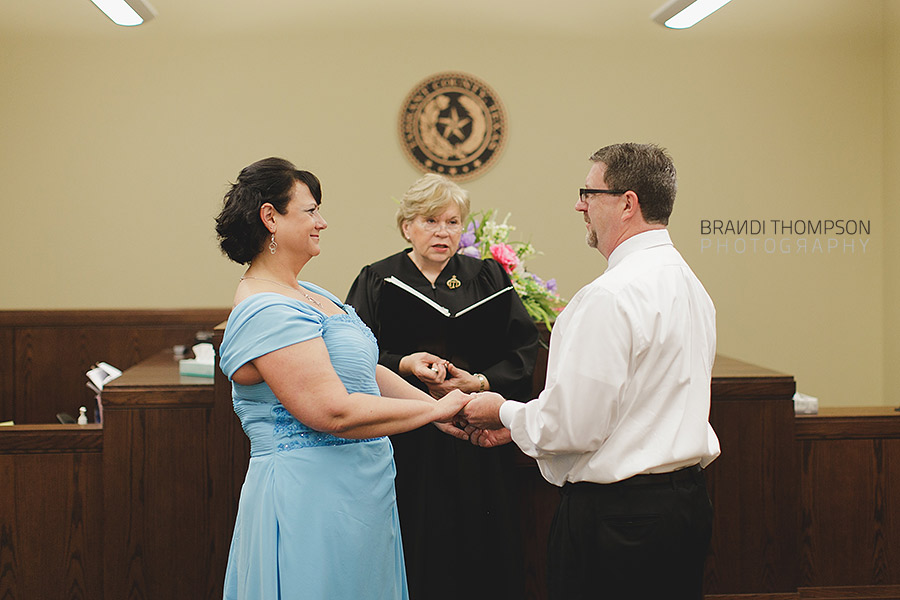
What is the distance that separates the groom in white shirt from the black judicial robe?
75cm

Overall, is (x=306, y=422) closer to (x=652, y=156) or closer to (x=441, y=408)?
(x=441, y=408)

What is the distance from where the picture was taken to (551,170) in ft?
15.8

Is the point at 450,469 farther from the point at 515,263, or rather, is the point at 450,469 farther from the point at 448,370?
the point at 515,263

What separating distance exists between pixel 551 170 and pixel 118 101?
261 centimetres

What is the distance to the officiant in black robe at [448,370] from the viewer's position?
2643 mm

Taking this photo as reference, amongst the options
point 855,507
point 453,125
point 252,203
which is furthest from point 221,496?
point 453,125

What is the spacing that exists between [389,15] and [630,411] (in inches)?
142

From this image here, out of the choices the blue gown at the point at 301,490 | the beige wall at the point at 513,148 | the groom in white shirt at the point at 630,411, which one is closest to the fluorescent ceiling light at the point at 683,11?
the beige wall at the point at 513,148

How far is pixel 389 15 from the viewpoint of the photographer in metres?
4.71

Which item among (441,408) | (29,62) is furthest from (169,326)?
(441,408)

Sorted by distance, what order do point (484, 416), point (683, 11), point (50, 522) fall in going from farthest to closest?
point (683, 11), point (50, 522), point (484, 416)

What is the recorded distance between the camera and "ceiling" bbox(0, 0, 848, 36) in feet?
15.0

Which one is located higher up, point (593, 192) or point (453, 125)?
point (453, 125)

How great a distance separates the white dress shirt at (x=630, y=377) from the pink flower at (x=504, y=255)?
3.77ft
